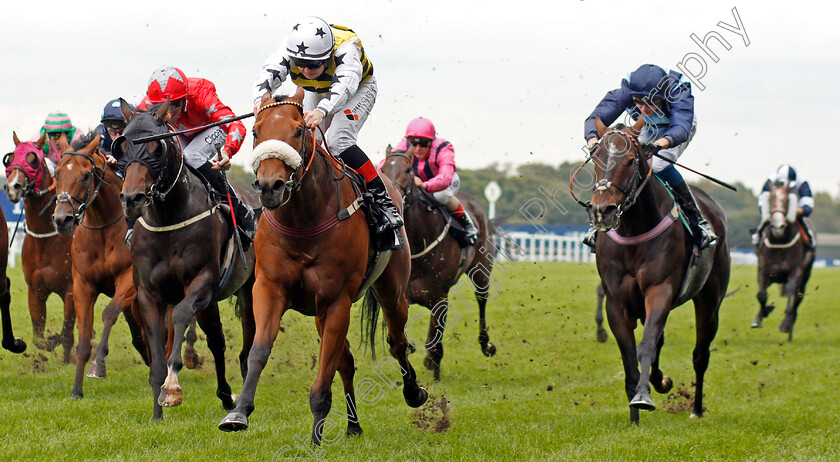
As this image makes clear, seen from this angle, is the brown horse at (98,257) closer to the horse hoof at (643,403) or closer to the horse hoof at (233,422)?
the horse hoof at (233,422)

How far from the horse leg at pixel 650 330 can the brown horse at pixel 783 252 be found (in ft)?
26.3

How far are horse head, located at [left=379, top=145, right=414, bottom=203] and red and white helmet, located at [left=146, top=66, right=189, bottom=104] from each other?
2206 millimetres

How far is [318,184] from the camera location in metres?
4.93

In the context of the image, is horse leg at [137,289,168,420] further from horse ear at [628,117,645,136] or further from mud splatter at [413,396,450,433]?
horse ear at [628,117,645,136]

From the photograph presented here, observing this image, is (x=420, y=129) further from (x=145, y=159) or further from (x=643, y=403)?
(x=643, y=403)

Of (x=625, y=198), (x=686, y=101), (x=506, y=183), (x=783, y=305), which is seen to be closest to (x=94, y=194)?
(x=625, y=198)

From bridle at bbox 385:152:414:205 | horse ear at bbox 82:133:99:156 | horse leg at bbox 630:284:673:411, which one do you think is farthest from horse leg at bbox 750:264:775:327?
horse ear at bbox 82:133:99:156

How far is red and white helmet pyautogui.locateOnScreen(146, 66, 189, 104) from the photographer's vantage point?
6.28m

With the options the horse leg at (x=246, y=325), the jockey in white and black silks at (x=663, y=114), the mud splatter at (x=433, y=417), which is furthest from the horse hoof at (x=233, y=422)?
the jockey in white and black silks at (x=663, y=114)

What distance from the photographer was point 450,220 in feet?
29.6

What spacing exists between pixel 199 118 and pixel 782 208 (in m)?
9.75

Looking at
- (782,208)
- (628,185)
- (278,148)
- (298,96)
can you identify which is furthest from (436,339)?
(782,208)

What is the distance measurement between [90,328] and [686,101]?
4.71 meters

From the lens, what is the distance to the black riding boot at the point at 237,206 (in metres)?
6.55
